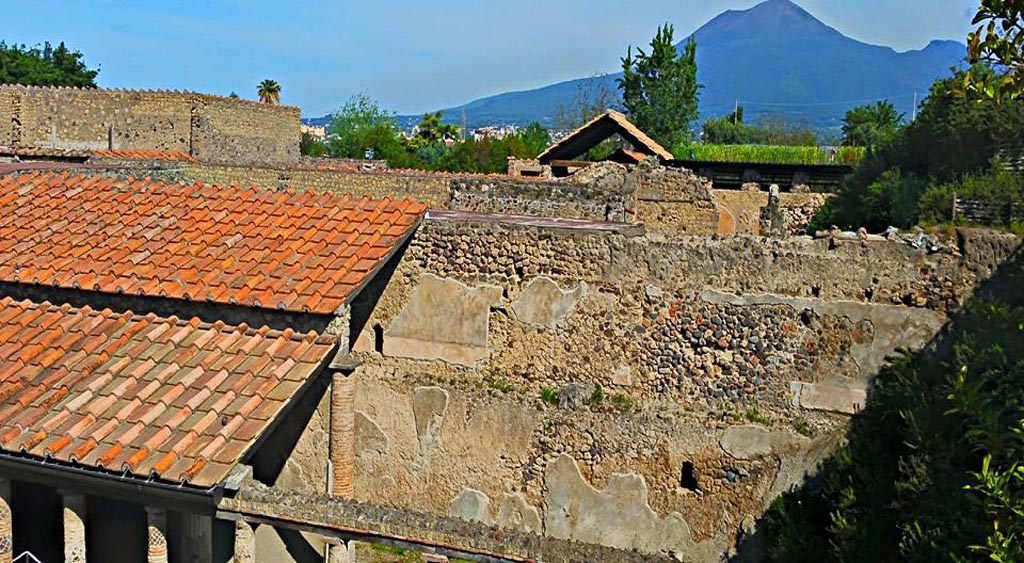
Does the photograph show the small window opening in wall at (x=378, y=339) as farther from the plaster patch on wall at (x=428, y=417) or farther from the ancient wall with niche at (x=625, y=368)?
the plaster patch on wall at (x=428, y=417)

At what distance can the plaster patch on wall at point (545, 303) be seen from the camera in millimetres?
10109

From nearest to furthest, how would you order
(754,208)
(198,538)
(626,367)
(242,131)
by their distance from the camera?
(198,538) < (626,367) < (754,208) < (242,131)

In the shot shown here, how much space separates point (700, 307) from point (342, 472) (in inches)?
150

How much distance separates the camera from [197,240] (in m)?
9.35

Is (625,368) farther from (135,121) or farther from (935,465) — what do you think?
(135,121)

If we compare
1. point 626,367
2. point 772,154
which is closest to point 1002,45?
point 626,367

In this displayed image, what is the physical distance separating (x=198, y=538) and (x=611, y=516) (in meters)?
4.11

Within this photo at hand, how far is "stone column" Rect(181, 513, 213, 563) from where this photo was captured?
26.0 feet

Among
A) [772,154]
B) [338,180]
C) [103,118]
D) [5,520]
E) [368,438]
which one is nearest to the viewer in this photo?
[5,520]

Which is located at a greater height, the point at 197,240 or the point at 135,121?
the point at 135,121

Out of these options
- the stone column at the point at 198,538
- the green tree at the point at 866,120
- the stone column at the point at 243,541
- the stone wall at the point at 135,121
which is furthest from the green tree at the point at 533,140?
the stone column at the point at 243,541

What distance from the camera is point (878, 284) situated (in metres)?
9.18

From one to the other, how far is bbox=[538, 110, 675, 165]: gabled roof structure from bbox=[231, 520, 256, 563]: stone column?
17556 millimetres

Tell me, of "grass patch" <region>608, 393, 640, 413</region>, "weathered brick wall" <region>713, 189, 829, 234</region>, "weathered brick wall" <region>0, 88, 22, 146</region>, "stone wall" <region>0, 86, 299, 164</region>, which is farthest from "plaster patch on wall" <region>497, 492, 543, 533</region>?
"weathered brick wall" <region>0, 88, 22, 146</region>
